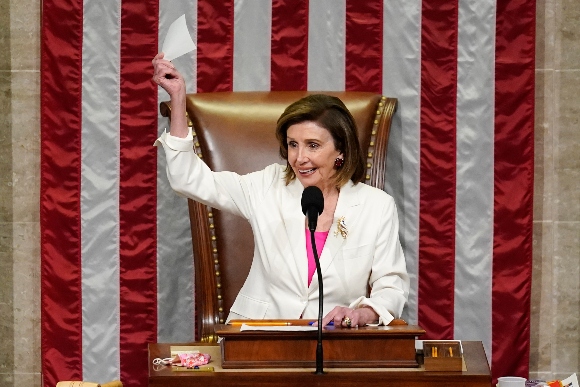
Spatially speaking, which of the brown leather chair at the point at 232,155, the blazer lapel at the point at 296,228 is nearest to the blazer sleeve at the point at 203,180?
the blazer lapel at the point at 296,228

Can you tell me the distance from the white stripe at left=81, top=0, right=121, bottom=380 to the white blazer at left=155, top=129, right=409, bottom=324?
0.77m

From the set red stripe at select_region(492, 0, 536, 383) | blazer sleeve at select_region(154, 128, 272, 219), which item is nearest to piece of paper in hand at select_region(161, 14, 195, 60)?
blazer sleeve at select_region(154, 128, 272, 219)

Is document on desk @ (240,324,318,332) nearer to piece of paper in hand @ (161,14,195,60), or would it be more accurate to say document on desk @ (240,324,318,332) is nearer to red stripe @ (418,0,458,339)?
piece of paper in hand @ (161,14,195,60)

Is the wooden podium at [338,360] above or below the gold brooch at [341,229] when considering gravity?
below

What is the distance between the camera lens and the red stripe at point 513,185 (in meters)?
3.87

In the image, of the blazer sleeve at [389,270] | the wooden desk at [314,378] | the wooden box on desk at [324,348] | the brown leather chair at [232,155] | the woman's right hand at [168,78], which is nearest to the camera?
the wooden desk at [314,378]

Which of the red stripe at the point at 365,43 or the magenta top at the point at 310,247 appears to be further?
the red stripe at the point at 365,43

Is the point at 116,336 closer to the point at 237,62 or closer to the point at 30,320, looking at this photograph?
the point at 30,320

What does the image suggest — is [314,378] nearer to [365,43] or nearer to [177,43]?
[177,43]

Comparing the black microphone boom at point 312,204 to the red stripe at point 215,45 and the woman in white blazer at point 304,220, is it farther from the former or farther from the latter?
the red stripe at point 215,45

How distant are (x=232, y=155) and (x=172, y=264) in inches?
23.7

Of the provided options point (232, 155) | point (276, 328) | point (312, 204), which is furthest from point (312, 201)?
point (232, 155)

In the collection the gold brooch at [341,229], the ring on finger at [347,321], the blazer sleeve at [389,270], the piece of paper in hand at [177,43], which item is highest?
the piece of paper in hand at [177,43]

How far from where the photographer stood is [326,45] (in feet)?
12.8
